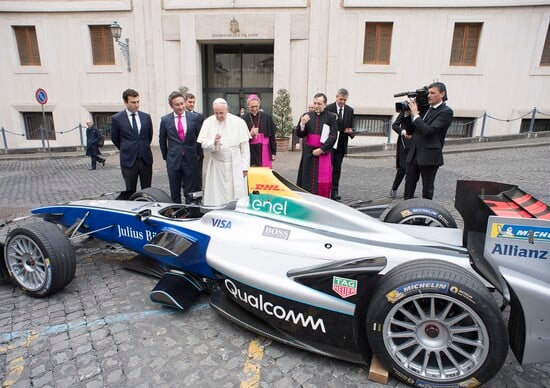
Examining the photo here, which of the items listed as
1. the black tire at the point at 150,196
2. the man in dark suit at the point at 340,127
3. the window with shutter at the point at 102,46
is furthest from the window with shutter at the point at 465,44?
the window with shutter at the point at 102,46

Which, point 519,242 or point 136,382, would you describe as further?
point 136,382

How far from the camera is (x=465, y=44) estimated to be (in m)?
14.1

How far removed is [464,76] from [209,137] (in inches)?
537

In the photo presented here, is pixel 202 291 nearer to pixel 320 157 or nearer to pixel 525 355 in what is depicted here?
pixel 525 355

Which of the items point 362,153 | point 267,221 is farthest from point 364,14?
point 267,221

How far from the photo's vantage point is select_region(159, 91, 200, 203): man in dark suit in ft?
16.1

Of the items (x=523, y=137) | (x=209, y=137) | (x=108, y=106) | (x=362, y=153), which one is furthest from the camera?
(x=108, y=106)

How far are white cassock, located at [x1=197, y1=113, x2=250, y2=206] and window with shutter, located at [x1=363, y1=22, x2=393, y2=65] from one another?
1190cm

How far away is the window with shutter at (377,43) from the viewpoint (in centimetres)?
1423

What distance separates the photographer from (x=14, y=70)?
16.0 meters

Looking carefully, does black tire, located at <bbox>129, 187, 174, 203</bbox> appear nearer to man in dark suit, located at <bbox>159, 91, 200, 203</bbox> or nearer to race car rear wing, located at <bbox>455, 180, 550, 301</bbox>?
man in dark suit, located at <bbox>159, 91, 200, 203</bbox>

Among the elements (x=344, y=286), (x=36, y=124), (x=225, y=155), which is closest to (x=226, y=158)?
(x=225, y=155)

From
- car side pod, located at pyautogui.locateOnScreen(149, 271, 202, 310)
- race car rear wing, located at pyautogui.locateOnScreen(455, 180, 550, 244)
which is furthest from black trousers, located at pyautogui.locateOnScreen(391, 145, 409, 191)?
car side pod, located at pyautogui.locateOnScreen(149, 271, 202, 310)

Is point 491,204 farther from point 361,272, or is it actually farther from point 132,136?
point 132,136
